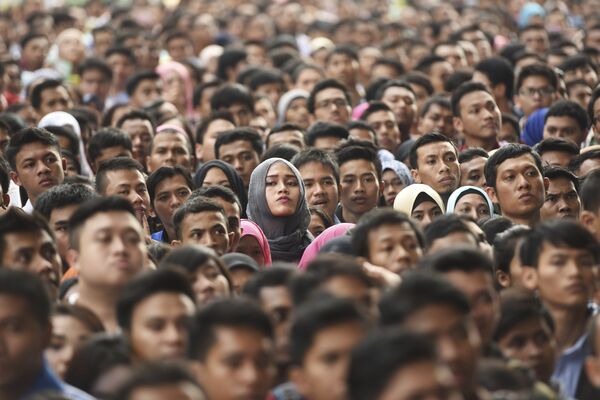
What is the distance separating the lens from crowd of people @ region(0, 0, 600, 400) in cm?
556

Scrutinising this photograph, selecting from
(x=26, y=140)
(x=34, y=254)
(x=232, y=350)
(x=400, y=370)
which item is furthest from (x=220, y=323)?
(x=26, y=140)

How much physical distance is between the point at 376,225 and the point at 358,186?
3050mm

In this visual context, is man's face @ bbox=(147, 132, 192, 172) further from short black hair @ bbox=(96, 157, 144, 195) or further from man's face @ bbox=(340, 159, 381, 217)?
short black hair @ bbox=(96, 157, 144, 195)

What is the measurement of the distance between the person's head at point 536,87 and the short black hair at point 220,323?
26.0 feet

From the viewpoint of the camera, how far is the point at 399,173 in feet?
35.6

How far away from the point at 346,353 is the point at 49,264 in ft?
6.68

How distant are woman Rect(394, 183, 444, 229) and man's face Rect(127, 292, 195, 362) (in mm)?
3435

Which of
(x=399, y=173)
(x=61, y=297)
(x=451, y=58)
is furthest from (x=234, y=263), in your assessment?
(x=451, y=58)

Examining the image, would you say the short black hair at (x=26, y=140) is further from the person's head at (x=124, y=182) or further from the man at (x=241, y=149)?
the man at (x=241, y=149)

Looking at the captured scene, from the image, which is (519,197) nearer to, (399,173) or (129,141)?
(399,173)

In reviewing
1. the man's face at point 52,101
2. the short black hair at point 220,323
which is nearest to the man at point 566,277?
the short black hair at point 220,323

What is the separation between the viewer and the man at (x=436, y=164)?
10.3 metres

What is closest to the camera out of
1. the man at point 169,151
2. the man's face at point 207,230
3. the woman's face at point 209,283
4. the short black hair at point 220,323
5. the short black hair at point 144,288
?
the short black hair at point 220,323

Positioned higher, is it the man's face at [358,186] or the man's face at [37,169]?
the man's face at [37,169]
